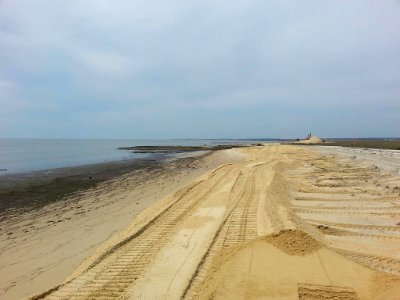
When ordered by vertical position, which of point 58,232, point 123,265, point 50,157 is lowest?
point 58,232

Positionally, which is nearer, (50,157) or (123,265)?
(123,265)

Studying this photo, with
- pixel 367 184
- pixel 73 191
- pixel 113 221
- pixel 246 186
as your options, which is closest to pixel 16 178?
pixel 73 191

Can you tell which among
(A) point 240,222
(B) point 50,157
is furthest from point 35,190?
(B) point 50,157

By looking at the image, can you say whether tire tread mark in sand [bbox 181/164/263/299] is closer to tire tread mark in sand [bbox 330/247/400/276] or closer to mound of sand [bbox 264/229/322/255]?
mound of sand [bbox 264/229/322/255]

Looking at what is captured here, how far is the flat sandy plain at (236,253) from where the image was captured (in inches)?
184

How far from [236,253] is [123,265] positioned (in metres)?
2.09

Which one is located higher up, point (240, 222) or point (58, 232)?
point (240, 222)

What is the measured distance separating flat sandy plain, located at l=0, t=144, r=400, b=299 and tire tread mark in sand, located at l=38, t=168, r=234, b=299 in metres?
0.02

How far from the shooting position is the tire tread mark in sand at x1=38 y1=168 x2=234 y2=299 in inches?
191

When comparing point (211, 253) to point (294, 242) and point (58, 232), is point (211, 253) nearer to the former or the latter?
point (294, 242)

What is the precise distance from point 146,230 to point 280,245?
3339 mm

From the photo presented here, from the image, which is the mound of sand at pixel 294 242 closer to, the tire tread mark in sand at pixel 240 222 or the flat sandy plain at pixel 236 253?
the flat sandy plain at pixel 236 253

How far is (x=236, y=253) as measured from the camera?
581cm

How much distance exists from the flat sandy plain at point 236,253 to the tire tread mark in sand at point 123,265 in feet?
0.06
